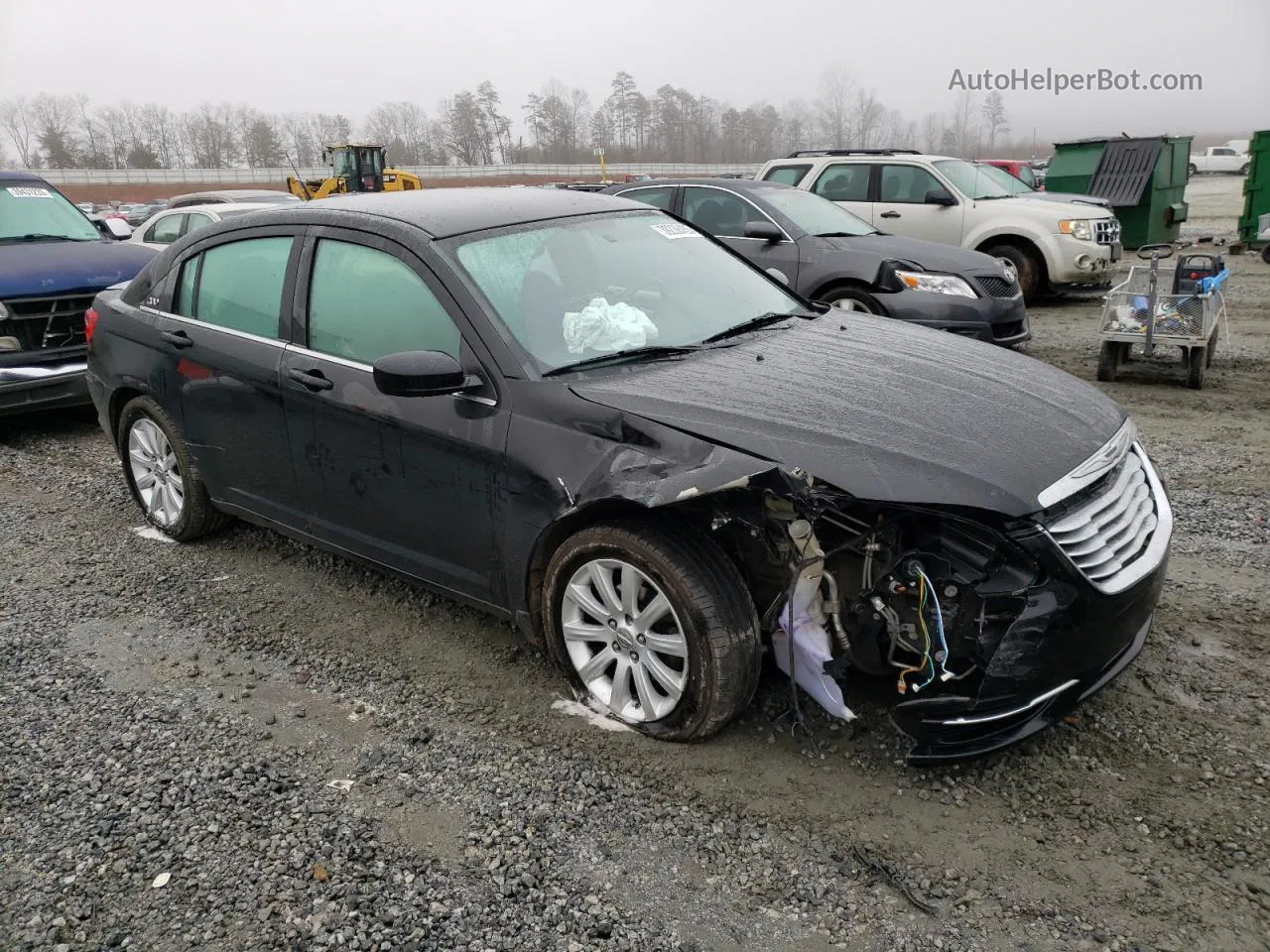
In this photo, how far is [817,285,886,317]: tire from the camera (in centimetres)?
801

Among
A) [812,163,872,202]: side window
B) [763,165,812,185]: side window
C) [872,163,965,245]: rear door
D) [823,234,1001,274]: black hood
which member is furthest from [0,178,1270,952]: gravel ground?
[763,165,812,185]: side window

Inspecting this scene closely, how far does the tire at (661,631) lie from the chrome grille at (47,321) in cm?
558

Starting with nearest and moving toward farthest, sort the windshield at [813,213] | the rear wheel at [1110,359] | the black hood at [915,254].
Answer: the rear wheel at [1110,359] < the black hood at [915,254] < the windshield at [813,213]

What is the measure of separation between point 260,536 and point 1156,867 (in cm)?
427

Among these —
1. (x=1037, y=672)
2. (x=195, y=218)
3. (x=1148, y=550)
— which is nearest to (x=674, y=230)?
(x=1148, y=550)

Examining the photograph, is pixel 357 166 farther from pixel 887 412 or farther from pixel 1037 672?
pixel 1037 672

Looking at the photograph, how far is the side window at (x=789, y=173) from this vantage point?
39.3ft

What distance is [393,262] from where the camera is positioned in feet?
11.9

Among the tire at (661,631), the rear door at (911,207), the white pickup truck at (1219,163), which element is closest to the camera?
the tire at (661,631)

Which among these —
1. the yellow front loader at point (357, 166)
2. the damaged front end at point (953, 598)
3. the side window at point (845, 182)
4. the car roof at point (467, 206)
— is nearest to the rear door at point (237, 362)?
the car roof at point (467, 206)

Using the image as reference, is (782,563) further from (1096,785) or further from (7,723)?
(7,723)

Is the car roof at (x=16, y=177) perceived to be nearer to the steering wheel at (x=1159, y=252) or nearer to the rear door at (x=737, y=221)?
the rear door at (x=737, y=221)

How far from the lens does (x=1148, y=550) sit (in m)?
2.99

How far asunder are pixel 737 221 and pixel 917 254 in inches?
65.5
